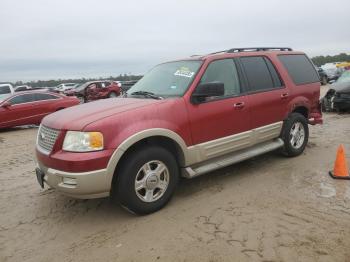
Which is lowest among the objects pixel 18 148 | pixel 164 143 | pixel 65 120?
pixel 18 148

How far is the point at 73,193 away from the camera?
4008 millimetres

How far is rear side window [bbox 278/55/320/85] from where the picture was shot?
253 inches

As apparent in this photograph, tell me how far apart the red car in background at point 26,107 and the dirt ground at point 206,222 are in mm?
7780

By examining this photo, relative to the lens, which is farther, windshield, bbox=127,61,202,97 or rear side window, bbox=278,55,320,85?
rear side window, bbox=278,55,320,85

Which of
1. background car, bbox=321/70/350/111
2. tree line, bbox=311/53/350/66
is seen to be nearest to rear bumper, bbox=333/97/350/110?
background car, bbox=321/70/350/111

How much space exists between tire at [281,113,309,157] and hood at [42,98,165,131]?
2.62 meters

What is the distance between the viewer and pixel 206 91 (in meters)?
4.70

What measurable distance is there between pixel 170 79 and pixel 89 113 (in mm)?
1396

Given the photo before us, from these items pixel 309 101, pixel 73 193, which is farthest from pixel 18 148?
pixel 309 101

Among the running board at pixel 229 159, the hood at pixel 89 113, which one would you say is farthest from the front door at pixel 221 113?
the hood at pixel 89 113

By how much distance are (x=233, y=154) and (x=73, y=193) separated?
2.42m

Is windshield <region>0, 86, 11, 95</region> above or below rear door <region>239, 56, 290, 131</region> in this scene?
below

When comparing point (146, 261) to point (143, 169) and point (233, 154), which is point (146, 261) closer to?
point (143, 169)

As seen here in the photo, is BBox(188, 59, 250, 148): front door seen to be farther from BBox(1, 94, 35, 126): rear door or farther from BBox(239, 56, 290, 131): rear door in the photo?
BBox(1, 94, 35, 126): rear door
